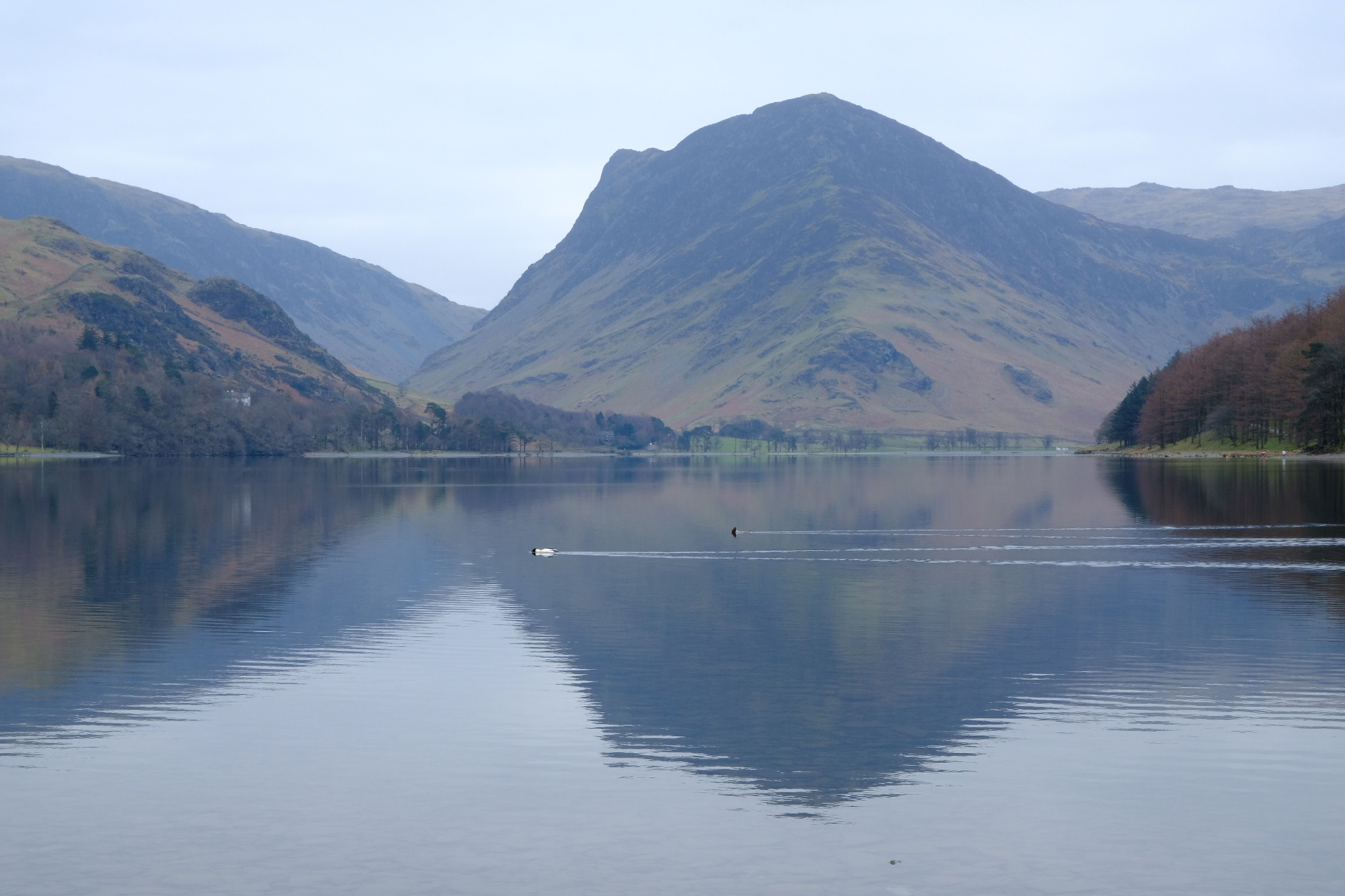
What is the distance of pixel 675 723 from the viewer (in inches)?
1220

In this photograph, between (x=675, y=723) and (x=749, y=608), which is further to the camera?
(x=749, y=608)

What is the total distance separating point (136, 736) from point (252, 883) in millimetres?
10855

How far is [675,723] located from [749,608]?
20505 mm

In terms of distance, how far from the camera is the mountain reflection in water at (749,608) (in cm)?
3136

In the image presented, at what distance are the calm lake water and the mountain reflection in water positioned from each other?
221 mm

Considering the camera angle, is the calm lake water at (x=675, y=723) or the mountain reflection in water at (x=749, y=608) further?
the mountain reflection in water at (x=749, y=608)

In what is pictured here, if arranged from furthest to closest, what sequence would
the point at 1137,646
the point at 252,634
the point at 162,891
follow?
the point at 252,634, the point at 1137,646, the point at 162,891

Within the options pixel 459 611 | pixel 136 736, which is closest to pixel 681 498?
pixel 459 611

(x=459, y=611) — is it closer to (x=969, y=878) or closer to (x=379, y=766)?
(x=379, y=766)

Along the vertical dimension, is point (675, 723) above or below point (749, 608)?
below

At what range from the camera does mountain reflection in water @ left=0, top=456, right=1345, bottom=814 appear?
31.4m

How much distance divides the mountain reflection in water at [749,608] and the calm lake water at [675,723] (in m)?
0.22

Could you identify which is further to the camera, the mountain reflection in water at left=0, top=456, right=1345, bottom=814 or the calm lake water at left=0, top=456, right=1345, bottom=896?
the mountain reflection in water at left=0, top=456, right=1345, bottom=814

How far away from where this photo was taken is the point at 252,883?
66.4 ft
